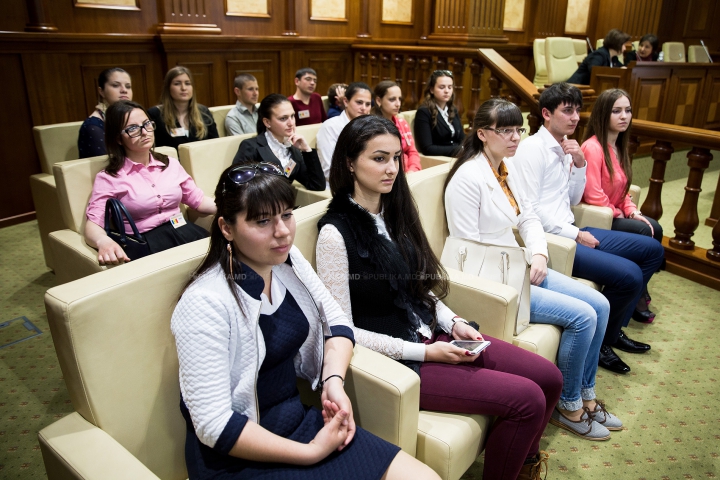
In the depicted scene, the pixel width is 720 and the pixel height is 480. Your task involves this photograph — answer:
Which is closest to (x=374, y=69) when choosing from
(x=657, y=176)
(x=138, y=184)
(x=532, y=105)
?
(x=532, y=105)

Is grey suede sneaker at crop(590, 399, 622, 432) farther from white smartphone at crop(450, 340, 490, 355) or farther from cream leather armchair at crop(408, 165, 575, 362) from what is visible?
white smartphone at crop(450, 340, 490, 355)

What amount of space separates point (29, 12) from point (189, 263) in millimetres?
3776

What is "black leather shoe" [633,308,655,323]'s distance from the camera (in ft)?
9.70

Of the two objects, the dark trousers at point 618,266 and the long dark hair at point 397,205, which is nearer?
the long dark hair at point 397,205

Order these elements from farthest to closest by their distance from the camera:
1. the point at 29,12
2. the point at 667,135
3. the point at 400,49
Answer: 1. the point at 400,49
2. the point at 29,12
3. the point at 667,135

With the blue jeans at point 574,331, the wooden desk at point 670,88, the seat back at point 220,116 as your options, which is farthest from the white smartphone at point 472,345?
the wooden desk at point 670,88

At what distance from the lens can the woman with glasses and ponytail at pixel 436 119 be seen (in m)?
4.02

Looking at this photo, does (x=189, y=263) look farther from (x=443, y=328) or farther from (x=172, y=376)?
(x=443, y=328)

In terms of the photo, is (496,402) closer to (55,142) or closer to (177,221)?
(177,221)

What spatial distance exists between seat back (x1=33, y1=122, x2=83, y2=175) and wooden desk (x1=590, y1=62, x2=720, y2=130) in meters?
4.79

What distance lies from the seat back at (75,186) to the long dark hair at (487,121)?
1.55 m

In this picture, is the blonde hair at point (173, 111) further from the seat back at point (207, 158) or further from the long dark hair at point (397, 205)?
the long dark hair at point (397, 205)

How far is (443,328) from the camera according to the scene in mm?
1839

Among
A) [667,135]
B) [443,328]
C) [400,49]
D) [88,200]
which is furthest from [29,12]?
[667,135]
